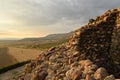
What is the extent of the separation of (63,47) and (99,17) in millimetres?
4137

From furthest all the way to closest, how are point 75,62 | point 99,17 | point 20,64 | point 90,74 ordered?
point 20,64 → point 99,17 → point 75,62 → point 90,74

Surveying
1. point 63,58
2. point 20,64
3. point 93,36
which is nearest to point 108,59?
point 93,36

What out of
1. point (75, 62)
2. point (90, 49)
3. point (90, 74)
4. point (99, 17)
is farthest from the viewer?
point (99, 17)

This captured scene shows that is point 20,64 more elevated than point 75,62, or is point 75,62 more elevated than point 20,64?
point 75,62

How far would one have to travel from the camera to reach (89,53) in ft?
62.2

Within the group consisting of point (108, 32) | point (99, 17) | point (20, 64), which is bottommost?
point (20, 64)

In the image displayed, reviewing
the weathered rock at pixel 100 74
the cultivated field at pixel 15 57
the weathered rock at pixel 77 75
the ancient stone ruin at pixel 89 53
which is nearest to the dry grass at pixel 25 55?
the cultivated field at pixel 15 57

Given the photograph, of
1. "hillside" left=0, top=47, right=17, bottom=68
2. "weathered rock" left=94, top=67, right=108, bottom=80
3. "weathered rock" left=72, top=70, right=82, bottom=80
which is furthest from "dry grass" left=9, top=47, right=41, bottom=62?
"weathered rock" left=94, top=67, right=108, bottom=80

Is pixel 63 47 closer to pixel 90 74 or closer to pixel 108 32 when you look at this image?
pixel 108 32

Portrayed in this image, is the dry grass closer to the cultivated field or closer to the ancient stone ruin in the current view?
the cultivated field

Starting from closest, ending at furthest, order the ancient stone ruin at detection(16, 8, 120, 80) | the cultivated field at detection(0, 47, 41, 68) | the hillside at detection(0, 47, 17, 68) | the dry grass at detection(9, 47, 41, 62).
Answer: the ancient stone ruin at detection(16, 8, 120, 80) < the hillside at detection(0, 47, 17, 68) < the cultivated field at detection(0, 47, 41, 68) < the dry grass at detection(9, 47, 41, 62)

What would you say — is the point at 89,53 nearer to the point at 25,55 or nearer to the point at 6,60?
the point at 6,60

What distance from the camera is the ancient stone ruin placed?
1819 centimetres

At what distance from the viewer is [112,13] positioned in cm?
1973
